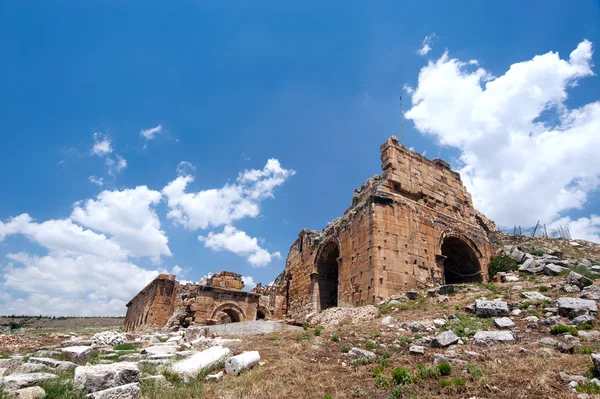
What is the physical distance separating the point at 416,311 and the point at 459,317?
5.55 ft

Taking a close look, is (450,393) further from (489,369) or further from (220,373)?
(220,373)

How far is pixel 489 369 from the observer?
5.11 m

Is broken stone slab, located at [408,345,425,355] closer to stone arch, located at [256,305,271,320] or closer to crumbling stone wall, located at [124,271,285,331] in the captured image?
crumbling stone wall, located at [124,271,285,331]

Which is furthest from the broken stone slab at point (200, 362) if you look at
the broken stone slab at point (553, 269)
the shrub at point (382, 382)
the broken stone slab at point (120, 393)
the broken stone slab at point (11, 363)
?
the broken stone slab at point (553, 269)

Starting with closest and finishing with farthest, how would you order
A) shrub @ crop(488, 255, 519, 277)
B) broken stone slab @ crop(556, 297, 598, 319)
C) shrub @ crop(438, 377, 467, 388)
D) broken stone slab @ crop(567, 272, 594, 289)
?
shrub @ crop(438, 377, 467, 388) → broken stone slab @ crop(556, 297, 598, 319) → broken stone slab @ crop(567, 272, 594, 289) → shrub @ crop(488, 255, 519, 277)

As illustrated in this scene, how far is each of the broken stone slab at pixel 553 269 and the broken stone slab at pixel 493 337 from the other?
27.3 feet

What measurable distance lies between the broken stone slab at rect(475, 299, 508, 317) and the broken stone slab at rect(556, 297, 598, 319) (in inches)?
40.3

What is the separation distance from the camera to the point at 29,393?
393cm

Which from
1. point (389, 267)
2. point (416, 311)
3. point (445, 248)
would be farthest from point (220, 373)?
point (445, 248)

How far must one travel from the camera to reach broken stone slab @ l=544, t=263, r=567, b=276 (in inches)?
518

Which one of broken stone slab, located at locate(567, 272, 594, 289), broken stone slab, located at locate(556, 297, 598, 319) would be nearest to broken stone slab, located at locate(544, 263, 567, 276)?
broken stone slab, located at locate(567, 272, 594, 289)

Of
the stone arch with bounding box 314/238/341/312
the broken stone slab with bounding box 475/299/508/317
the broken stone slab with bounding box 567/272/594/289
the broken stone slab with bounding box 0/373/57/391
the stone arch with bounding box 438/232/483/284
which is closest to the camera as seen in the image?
the broken stone slab with bounding box 0/373/57/391

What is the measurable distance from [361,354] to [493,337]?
93.9 inches

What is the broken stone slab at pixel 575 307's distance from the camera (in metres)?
7.25
